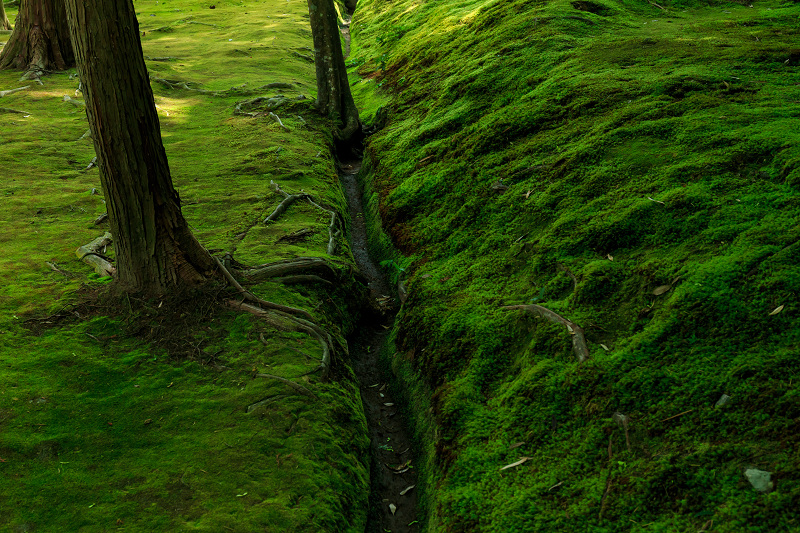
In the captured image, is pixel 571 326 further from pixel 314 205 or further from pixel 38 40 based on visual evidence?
pixel 38 40

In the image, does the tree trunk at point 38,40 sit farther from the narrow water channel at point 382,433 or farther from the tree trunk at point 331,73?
the narrow water channel at point 382,433

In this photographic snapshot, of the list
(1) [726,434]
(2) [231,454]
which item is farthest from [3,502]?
(1) [726,434]

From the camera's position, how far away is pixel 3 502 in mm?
4195

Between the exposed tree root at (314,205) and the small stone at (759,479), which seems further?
the exposed tree root at (314,205)

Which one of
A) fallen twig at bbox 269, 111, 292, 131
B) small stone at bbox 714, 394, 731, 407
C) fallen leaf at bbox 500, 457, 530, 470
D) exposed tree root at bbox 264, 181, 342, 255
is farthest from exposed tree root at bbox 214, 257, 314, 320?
fallen twig at bbox 269, 111, 292, 131

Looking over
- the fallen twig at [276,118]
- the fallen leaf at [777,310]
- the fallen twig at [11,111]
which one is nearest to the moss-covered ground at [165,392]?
the fallen twig at [276,118]

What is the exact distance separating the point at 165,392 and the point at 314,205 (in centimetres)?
506

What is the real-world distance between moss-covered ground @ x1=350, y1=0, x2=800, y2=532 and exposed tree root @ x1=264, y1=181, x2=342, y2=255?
953mm

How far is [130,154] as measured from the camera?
18.9 ft

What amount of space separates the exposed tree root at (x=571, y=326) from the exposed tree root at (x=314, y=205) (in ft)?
12.1

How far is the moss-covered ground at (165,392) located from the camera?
4496 millimetres

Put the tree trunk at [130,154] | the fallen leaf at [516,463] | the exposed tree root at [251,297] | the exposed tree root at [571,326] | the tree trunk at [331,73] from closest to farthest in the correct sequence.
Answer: the fallen leaf at [516,463], the exposed tree root at [571,326], the tree trunk at [130,154], the exposed tree root at [251,297], the tree trunk at [331,73]

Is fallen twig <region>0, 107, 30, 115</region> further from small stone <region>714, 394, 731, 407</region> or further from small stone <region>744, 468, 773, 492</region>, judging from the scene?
small stone <region>744, 468, 773, 492</region>

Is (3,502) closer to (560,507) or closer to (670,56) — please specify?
(560,507)
